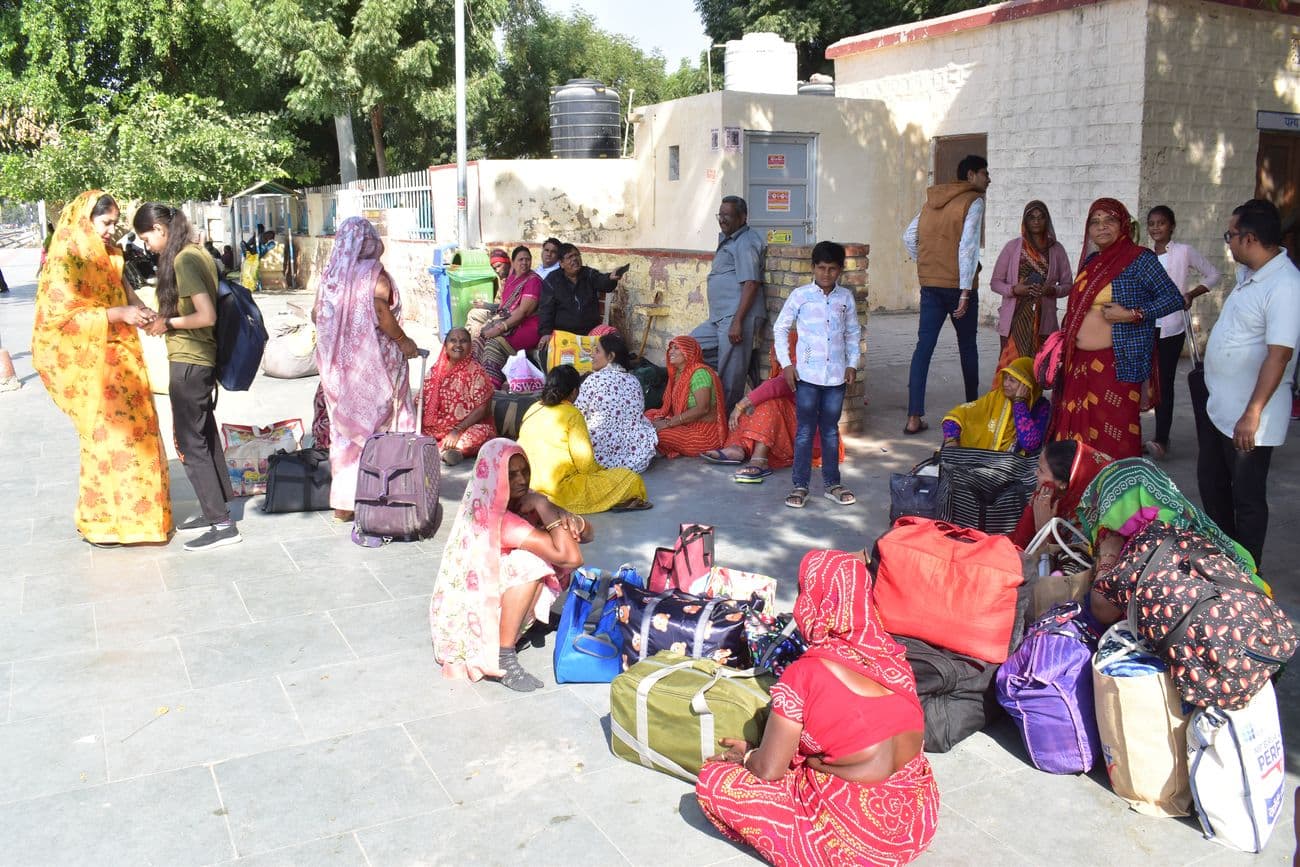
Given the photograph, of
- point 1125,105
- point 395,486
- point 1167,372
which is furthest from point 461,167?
point 1167,372

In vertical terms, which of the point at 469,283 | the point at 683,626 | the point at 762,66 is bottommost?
the point at 683,626

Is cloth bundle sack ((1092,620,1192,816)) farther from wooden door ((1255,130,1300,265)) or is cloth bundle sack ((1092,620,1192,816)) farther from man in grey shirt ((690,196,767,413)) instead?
wooden door ((1255,130,1300,265))

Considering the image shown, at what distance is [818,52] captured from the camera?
77.5ft

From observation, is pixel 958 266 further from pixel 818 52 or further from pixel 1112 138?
pixel 818 52

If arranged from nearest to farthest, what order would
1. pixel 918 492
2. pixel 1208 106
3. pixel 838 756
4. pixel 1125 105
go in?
pixel 838 756, pixel 918 492, pixel 1125 105, pixel 1208 106

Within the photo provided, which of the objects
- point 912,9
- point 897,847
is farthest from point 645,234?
point 897,847

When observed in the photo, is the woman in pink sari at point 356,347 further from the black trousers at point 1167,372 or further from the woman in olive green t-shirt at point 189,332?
the black trousers at point 1167,372

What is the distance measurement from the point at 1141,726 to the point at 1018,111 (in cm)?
1090

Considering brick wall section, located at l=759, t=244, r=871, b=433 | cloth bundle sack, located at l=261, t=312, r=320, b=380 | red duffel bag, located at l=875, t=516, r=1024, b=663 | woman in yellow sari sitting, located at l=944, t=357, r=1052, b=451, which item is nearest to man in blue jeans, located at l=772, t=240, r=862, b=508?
woman in yellow sari sitting, located at l=944, t=357, r=1052, b=451

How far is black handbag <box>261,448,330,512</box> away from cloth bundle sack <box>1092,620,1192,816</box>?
4.96 meters

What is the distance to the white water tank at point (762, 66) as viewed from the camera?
15711 millimetres

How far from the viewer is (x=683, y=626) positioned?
14.6 ft

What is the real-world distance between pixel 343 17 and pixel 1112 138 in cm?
1580

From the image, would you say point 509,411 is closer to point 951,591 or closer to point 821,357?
point 821,357
